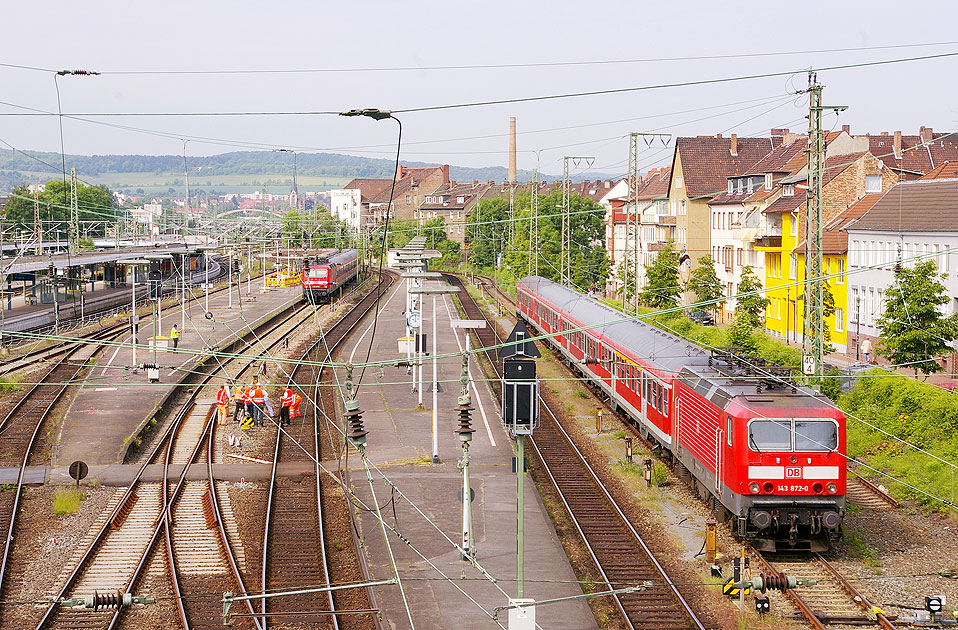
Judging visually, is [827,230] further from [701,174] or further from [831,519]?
[831,519]

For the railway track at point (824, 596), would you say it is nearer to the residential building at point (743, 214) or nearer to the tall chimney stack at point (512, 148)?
the residential building at point (743, 214)

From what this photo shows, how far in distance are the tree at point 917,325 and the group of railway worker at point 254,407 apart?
1730cm

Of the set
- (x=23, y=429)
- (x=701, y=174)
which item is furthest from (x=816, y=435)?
(x=701, y=174)

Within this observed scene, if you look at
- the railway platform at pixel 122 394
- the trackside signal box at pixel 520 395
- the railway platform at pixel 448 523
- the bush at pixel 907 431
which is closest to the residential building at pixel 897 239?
the bush at pixel 907 431

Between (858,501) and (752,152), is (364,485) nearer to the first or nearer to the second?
(858,501)

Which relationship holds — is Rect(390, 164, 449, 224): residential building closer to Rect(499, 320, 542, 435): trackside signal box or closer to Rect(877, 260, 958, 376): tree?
Rect(877, 260, 958, 376): tree

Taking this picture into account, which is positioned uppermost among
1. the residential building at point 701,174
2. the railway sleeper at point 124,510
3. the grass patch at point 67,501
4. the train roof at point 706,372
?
the residential building at point 701,174

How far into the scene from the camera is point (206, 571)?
17.5 meters

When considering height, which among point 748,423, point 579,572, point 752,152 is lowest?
point 579,572

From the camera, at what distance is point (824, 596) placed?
15.7m

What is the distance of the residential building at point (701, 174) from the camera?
68562mm

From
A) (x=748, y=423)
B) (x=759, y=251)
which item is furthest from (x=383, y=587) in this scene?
(x=759, y=251)

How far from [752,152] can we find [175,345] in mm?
45493

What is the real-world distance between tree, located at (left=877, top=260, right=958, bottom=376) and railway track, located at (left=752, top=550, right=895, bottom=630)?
45.9 ft
